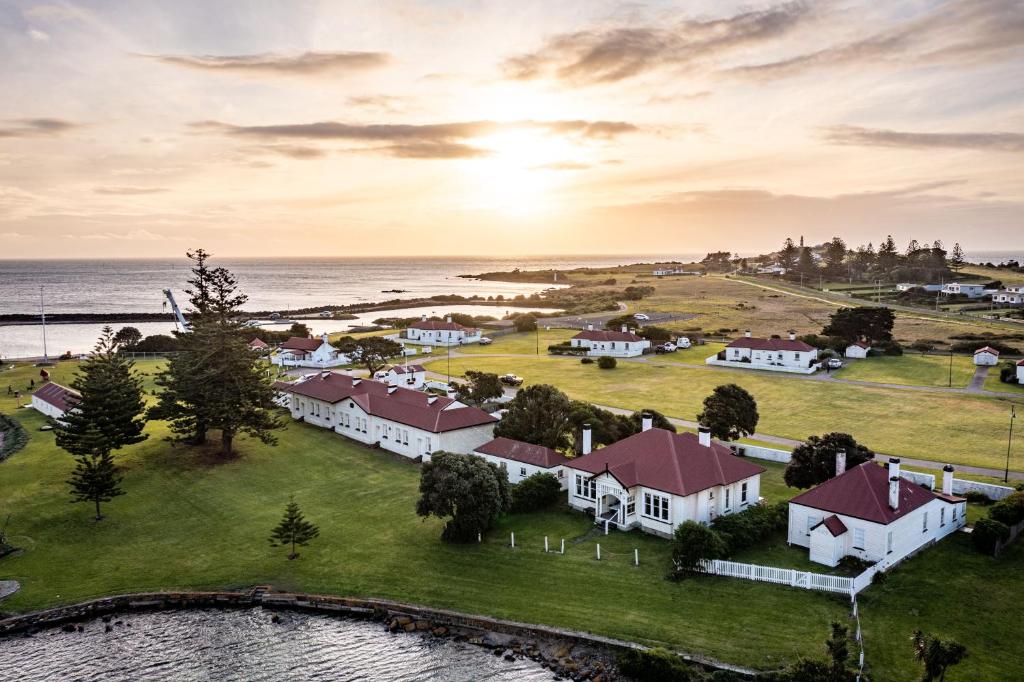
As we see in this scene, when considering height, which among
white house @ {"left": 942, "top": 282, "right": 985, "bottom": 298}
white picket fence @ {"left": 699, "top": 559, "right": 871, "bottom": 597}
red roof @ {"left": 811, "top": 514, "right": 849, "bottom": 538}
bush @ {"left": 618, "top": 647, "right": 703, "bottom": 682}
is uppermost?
white house @ {"left": 942, "top": 282, "right": 985, "bottom": 298}

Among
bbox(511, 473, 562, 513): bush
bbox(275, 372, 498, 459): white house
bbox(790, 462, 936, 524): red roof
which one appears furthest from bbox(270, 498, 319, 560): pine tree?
bbox(790, 462, 936, 524): red roof

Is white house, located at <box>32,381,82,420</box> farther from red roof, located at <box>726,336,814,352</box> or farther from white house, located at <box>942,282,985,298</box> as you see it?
white house, located at <box>942,282,985,298</box>

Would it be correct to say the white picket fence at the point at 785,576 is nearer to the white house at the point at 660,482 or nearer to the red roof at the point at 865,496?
the red roof at the point at 865,496

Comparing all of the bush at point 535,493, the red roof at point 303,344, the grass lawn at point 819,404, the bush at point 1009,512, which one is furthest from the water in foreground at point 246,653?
the red roof at point 303,344

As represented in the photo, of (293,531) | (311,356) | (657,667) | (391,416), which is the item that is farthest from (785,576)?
(311,356)

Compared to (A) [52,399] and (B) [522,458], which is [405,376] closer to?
(B) [522,458]

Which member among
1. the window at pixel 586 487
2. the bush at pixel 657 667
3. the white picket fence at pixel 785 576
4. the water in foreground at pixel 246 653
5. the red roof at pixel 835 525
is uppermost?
the red roof at pixel 835 525

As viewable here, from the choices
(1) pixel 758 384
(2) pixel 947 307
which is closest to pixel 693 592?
(1) pixel 758 384
